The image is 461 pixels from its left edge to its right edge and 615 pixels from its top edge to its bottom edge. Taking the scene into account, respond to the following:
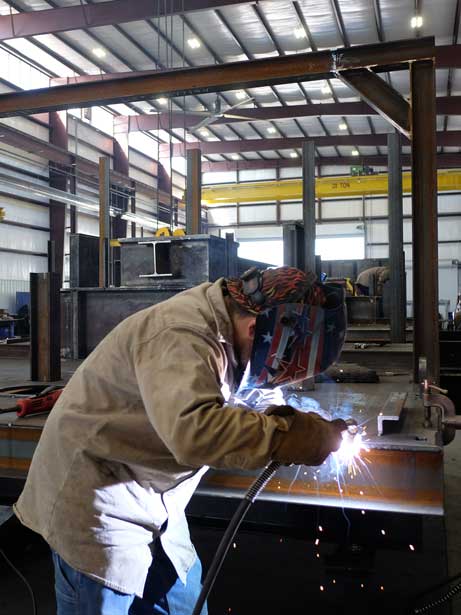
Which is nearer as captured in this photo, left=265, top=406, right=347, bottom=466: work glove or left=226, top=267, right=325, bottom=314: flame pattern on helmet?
left=265, top=406, right=347, bottom=466: work glove

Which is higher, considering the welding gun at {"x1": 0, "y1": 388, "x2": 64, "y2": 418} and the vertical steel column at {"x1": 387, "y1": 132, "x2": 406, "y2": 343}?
the vertical steel column at {"x1": 387, "y1": 132, "x2": 406, "y2": 343}

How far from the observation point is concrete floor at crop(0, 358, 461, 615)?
2.71 m

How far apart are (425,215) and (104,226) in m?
4.54

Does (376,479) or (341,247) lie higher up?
(341,247)

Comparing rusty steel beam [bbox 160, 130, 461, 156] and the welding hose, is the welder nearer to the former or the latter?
rusty steel beam [bbox 160, 130, 461, 156]

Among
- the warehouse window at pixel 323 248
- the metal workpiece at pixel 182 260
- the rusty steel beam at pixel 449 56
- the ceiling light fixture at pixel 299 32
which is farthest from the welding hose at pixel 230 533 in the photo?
the warehouse window at pixel 323 248

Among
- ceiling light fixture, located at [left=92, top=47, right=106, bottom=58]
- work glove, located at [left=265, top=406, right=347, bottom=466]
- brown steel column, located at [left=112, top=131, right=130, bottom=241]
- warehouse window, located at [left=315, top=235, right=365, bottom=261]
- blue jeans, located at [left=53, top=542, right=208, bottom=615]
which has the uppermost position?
ceiling light fixture, located at [left=92, top=47, right=106, bottom=58]

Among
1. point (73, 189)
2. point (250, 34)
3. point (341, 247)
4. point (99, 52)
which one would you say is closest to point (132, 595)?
point (250, 34)

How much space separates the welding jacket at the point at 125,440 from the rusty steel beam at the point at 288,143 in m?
13.8

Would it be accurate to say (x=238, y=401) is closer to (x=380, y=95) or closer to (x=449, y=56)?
(x=380, y=95)

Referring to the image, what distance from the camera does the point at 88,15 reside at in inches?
332

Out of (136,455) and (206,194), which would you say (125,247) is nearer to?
(136,455)

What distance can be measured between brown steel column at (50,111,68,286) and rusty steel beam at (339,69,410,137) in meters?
10.3

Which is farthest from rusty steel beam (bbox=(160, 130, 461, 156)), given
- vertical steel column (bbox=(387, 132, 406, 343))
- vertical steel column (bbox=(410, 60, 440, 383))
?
vertical steel column (bbox=(410, 60, 440, 383))
